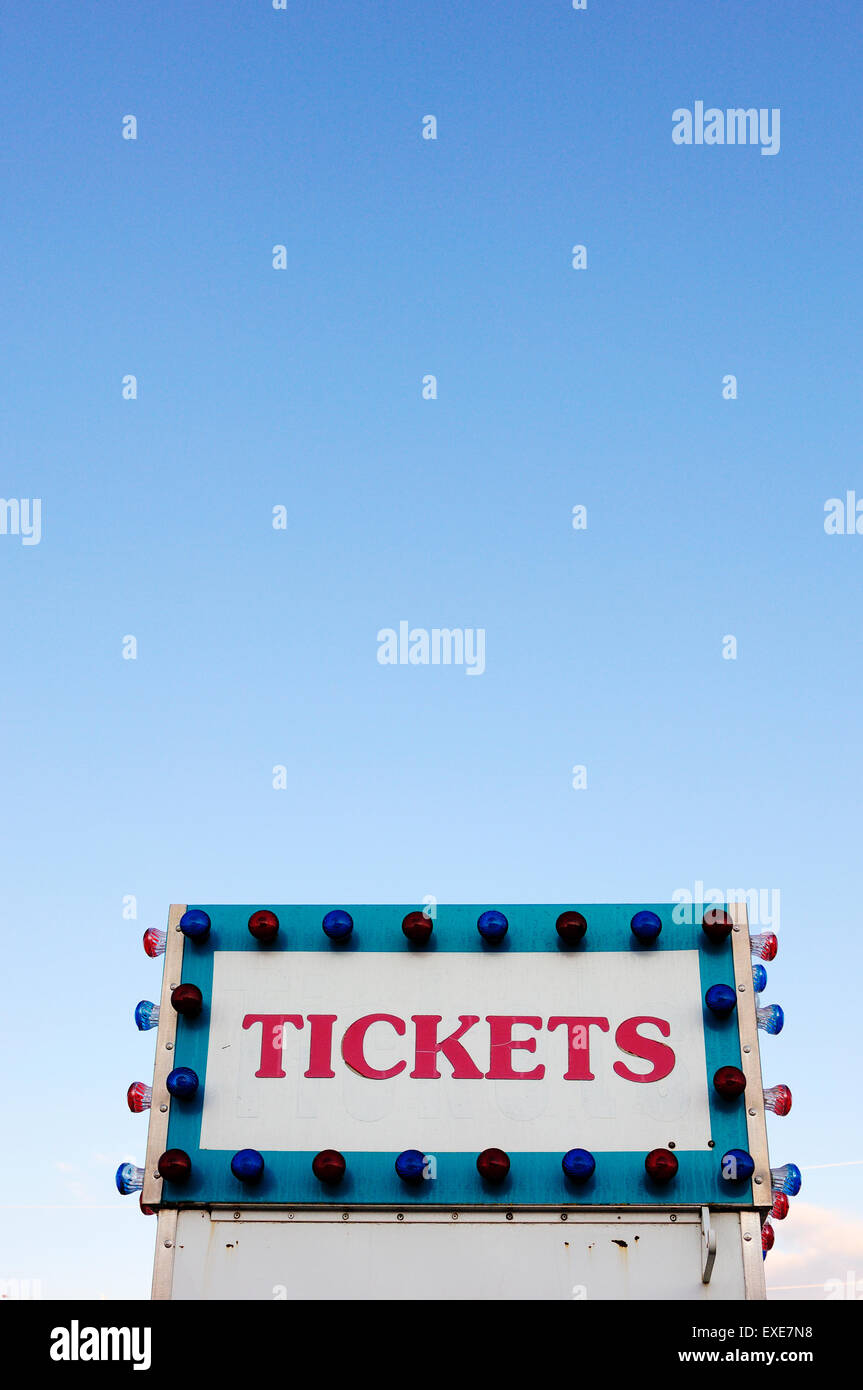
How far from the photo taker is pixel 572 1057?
11711 millimetres

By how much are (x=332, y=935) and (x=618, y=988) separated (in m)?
2.39

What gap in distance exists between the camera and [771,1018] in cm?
1157

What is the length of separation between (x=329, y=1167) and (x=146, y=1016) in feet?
6.58

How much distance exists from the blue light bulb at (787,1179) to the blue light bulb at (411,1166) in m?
2.66

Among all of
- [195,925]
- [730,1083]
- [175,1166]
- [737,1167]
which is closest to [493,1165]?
[737,1167]

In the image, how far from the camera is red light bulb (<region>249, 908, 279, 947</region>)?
12.1m

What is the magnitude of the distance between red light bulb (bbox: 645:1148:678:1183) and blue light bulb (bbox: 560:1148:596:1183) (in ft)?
1.40

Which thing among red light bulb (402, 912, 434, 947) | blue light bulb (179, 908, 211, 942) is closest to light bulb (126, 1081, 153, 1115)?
blue light bulb (179, 908, 211, 942)

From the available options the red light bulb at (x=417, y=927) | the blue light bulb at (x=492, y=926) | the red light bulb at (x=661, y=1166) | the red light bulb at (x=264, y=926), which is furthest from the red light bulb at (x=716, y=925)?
the red light bulb at (x=264, y=926)

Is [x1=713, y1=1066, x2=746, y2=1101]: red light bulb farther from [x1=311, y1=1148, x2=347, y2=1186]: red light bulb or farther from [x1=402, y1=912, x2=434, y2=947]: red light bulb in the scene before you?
[x1=311, y1=1148, x2=347, y2=1186]: red light bulb

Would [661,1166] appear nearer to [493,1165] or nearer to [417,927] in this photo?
[493,1165]

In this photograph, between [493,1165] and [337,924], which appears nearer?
[493,1165]
